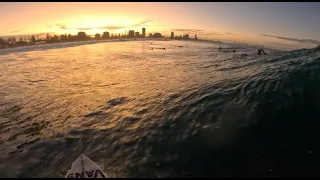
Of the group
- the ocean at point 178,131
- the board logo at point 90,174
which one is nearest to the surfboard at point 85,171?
the board logo at point 90,174

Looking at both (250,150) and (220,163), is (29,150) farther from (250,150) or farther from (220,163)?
(250,150)

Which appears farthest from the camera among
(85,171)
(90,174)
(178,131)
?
(178,131)

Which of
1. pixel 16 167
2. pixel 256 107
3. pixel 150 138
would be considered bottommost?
pixel 16 167

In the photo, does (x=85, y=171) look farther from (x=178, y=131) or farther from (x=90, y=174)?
(x=178, y=131)

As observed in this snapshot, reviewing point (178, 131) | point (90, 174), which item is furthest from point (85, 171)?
point (178, 131)

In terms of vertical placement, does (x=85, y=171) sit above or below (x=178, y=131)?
below

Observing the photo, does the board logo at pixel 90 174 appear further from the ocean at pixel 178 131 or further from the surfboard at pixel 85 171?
the ocean at pixel 178 131

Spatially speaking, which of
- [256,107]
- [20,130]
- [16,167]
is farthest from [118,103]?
[256,107]

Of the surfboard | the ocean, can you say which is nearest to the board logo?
the surfboard

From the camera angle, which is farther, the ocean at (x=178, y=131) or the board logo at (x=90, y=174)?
the ocean at (x=178, y=131)

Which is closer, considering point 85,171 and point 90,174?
point 90,174

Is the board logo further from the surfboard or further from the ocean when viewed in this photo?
the ocean
